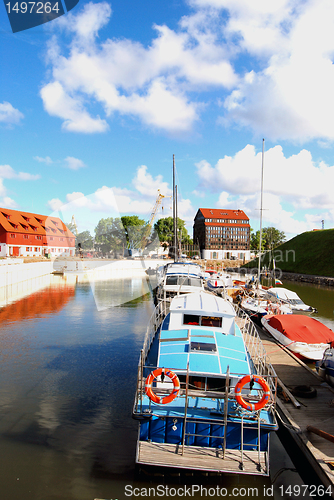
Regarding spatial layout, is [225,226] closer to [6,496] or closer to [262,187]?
[262,187]

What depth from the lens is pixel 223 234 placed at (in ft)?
462

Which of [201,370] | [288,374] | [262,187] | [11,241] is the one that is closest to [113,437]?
[201,370]

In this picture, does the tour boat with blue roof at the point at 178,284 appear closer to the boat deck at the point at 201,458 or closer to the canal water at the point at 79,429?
the canal water at the point at 79,429

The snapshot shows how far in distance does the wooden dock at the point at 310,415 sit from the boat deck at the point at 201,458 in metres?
1.58

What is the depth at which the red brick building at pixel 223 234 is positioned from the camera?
139 meters

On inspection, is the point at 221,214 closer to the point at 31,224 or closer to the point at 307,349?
the point at 31,224

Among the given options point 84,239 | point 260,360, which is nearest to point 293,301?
point 260,360

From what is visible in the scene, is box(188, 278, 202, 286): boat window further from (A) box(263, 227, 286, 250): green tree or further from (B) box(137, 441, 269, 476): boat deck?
(A) box(263, 227, 286, 250): green tree

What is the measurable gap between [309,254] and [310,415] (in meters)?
82.1

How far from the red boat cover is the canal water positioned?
347 inches

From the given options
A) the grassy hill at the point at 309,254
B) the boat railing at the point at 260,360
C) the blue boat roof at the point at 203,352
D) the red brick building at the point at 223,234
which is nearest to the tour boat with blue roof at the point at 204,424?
the blue boat roof at the point at 203,352

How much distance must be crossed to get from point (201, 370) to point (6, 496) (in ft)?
20.6

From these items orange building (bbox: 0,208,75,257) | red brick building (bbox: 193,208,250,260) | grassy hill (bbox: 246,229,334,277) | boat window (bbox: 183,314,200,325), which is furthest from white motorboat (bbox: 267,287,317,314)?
red brick building (bbox: 193,208,250,260)

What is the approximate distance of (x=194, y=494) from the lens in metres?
8.70
